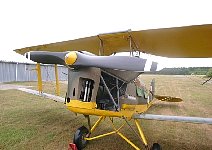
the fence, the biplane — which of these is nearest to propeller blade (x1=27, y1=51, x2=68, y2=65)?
the biplane

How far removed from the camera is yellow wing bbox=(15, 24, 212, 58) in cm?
509

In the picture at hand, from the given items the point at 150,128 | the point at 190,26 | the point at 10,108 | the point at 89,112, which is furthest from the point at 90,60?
the point at 10,108

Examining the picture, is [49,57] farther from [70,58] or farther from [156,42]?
[156,42]

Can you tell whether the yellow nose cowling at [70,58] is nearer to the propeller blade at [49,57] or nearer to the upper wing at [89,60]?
the upper wing at [89,60]

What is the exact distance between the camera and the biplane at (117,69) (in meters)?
4.28

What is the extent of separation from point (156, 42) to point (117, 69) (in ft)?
6.60

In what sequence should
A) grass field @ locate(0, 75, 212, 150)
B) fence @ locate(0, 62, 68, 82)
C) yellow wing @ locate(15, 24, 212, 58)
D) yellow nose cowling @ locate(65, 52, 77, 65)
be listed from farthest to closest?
fence @ locate(0, 62, 68, 82)
grass field @ locate(0, 75, 212, 150)
yellow wing @ locate(15, 24, 212, 58)
yellow nose cowling @ locate(65, 52, 77, 65)

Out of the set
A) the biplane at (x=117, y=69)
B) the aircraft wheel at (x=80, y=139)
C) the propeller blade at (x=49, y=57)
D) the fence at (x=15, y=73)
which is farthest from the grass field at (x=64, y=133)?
the fence at (x=15, y=73)

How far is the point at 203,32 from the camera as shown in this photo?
4.95m

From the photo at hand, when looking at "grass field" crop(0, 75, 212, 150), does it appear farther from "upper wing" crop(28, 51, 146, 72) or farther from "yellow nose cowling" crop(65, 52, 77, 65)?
"yellow nose cowling" crop(65, 52, 77, 65)

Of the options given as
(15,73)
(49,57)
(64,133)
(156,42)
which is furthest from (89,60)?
(15,73)

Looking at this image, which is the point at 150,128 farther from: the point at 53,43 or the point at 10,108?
the point at 10,108

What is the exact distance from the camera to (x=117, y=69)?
428 cm

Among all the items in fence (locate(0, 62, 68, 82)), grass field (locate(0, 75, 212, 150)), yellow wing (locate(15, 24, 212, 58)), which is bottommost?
grass field (locate(0, 75, 212, 150))
